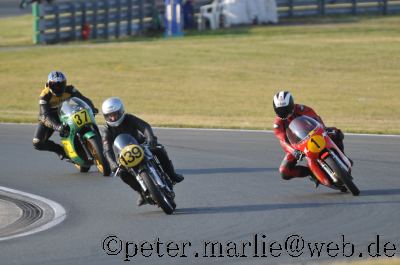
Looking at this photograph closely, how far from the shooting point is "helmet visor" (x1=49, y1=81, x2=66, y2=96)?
51.7ft

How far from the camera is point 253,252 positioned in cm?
982

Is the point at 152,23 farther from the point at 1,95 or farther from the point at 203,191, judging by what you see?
the point at 203,191

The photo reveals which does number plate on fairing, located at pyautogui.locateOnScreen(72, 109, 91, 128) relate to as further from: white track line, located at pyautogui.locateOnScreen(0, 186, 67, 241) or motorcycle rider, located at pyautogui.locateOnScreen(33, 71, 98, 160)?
white track line, located at pyautogui.locateOnScreen(0, 186, 67, 241)

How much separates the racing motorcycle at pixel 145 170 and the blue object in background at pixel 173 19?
89.6ft

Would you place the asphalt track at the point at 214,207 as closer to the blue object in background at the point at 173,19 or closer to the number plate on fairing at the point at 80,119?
the number plate on fairing at the point at 80,119

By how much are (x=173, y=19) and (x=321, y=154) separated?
90.3 ft

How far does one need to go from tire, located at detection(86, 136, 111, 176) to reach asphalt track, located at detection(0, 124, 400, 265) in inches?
6.5

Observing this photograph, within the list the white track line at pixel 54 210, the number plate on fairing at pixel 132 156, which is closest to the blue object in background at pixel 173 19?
the white track line at pixel 54 210

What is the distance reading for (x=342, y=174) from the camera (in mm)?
12555

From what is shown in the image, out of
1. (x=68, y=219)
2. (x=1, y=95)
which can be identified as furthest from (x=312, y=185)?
(x=1, y=95)

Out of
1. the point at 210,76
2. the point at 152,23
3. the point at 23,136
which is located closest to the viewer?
the point at 23,136

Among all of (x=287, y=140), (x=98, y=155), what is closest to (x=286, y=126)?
(x=287, y=140)

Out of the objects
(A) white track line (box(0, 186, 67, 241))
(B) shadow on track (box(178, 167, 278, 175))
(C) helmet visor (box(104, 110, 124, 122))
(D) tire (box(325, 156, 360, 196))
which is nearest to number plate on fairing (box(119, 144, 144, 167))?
(C) helmet visor (box(104, 110, 124, 122))

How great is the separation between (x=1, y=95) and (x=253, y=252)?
63.0ft
